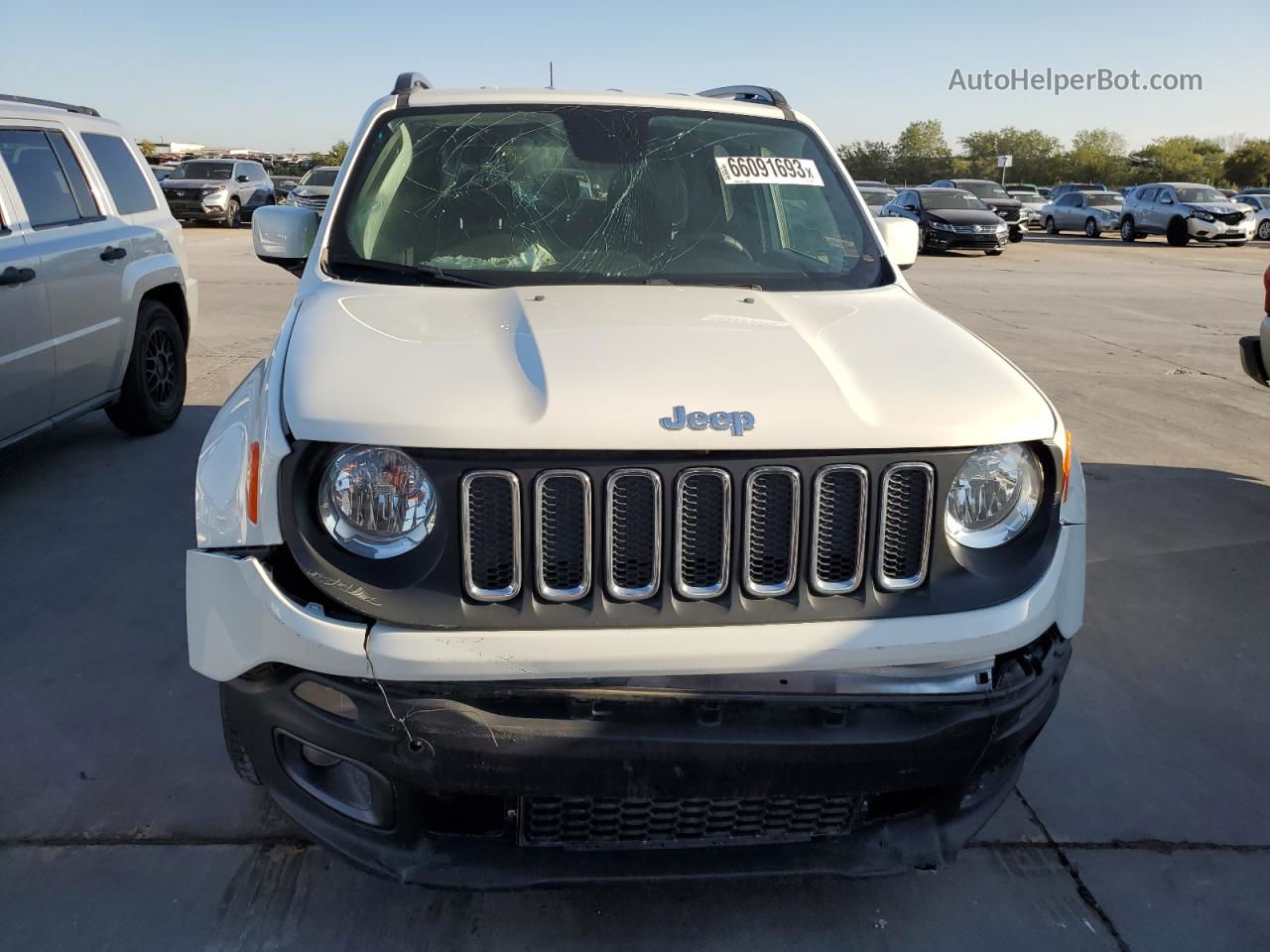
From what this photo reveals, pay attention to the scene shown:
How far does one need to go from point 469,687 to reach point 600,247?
171 centimetres

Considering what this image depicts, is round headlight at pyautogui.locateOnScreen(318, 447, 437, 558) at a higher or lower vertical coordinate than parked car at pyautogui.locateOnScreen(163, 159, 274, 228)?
higher

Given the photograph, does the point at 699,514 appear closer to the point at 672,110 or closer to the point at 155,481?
the point at 672,110

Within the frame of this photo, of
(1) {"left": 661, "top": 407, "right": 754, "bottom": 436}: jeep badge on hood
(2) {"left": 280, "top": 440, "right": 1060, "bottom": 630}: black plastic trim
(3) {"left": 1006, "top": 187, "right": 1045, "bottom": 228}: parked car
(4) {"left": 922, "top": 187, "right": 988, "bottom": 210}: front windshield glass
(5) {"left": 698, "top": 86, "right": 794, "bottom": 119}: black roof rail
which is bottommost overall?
(3) {"left": 1006, "top": 187, "right": 1045, "bottom": 228}: parked car

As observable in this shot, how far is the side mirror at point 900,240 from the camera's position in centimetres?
369

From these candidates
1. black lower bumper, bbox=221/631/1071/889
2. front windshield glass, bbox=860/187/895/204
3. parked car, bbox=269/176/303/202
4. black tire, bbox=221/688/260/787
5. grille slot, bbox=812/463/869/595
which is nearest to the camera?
black lower bumper, bbox=221/631/1071/889

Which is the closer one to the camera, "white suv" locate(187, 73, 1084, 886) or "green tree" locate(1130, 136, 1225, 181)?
"white suv" locate(187, 73, 1084, 886)

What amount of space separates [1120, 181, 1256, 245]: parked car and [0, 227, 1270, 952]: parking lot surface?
86.3 feet

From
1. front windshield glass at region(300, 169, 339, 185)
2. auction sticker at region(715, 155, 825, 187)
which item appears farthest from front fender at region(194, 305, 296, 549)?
front windshield glass at region(300, 169, 339, 185)

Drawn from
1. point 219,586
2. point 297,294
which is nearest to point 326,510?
point 219,586

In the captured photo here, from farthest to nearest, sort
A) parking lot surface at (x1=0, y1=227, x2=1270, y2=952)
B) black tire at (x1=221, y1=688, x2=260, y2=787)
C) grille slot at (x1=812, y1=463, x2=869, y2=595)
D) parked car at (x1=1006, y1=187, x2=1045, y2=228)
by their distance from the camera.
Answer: parked car at (x1=1006, y1=187, x2=1045, y2=228) → parking lot surface at (x1=0, y1=227, x2=1270, y2=952) → black tire at (x1=221, y1=688, x2=260, y2=787) → grille slot at (x1=812, y1=463, x2=869, y2=595)

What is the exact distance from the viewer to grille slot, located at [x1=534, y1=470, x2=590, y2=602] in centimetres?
206

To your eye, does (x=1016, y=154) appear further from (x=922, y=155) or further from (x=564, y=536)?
(x=564, y=536)

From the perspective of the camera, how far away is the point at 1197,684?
3.69 metres

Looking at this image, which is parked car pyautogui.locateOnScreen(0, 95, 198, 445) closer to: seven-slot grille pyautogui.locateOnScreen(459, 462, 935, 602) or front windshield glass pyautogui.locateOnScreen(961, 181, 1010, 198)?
seven-slot grille pyautogui.locateOnScreen(459, 462, 935, 602)
